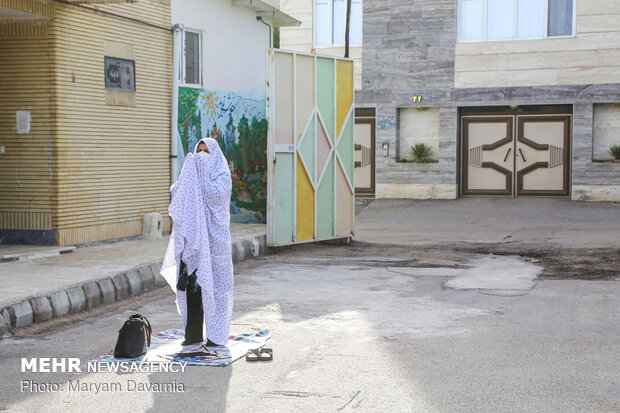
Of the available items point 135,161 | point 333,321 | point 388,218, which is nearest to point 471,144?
point 388,218

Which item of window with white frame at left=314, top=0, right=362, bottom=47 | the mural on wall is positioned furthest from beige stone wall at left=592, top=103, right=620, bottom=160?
the mural on wall

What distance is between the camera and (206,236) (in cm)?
690

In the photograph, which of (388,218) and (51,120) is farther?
(388,218)

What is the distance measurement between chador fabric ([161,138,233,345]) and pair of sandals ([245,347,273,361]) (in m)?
0.46

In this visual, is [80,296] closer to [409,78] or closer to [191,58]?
[191,58]

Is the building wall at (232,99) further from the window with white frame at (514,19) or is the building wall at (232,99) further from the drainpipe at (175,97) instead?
the window with white frame at (514,19)

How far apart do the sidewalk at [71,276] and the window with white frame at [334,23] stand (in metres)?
12.9

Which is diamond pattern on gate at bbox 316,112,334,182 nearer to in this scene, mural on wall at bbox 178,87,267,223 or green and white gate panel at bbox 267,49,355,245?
green and white gate panel at bbox 267,49,355,245

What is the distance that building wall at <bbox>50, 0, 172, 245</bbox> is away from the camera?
11531 mm

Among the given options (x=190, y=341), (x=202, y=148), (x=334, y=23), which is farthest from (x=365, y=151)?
(x=190, y=341)

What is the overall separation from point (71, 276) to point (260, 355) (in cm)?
369

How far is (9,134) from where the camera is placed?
458 inches

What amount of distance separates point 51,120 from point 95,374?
20.5 feet

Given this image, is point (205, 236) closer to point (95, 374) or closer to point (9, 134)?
point (95, 374)
